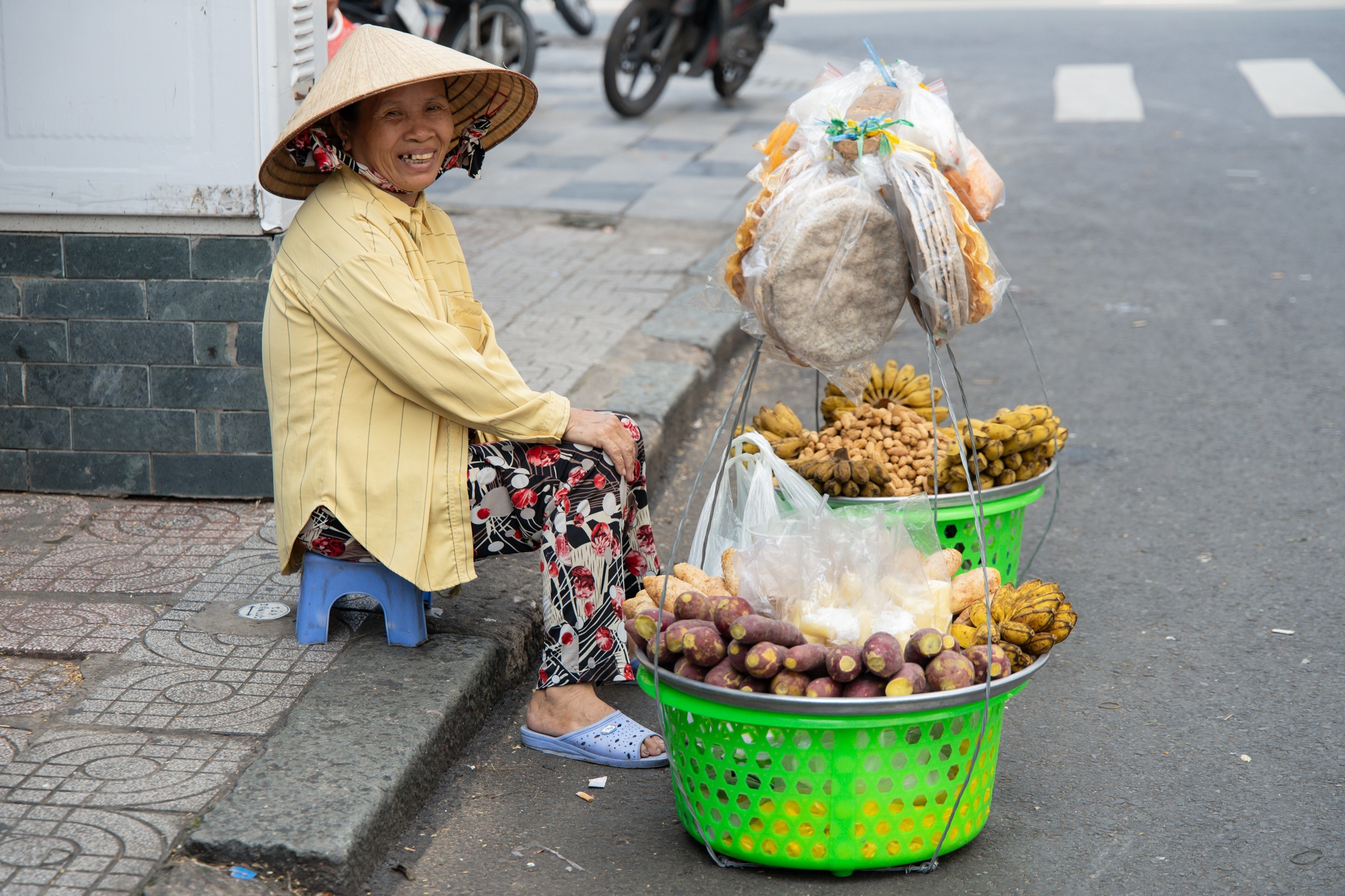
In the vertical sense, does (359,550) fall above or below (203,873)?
above

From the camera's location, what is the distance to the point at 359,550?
268 cm

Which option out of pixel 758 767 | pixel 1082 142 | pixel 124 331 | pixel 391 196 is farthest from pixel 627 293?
pixel 1082 142

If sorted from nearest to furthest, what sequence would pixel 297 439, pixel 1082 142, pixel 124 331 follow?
pixel 297 439
pixel 124 331
pixel 1082 142

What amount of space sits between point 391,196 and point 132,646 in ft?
3.54

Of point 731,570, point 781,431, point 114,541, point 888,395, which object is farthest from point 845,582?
point 114,541

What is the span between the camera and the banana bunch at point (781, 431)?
3207 millimetres

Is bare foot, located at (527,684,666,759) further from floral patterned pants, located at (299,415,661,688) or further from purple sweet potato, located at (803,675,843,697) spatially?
purple sweet potato, located at (803,675,843,697)

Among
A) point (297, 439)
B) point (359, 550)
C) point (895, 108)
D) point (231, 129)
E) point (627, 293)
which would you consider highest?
point (895, 108)

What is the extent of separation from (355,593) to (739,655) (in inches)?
38.2

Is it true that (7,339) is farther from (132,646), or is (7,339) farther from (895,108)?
(895,108)

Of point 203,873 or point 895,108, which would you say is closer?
point 203,873

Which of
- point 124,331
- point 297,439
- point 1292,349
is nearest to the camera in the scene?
point 297,439

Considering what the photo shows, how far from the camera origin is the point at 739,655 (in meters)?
2.15

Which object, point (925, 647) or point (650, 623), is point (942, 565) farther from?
point (650, 623)
